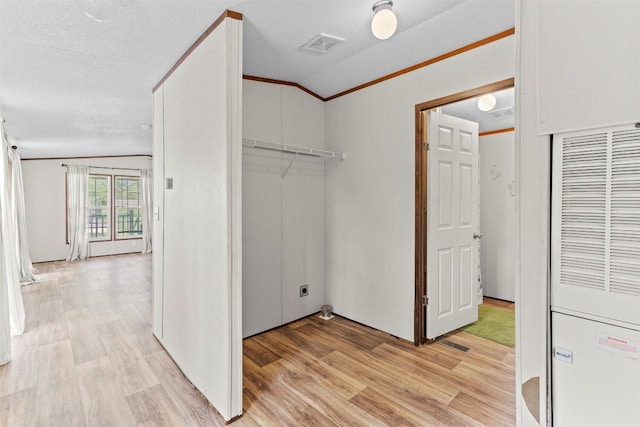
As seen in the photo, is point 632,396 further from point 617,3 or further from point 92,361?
A: point 92,361

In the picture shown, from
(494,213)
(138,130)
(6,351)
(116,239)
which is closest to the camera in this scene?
(6,351)

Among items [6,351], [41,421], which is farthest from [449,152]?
[6,351]

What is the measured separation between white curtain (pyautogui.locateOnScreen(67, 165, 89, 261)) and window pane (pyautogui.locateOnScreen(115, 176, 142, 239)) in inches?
25.4

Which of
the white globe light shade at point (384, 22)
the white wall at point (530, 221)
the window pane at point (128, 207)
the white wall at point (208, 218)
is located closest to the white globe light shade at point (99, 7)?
the white wall at point (208, 218)

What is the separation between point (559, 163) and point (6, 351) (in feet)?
12.4

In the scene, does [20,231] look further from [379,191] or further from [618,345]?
[618,345]

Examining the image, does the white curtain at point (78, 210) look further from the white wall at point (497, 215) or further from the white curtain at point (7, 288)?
the white wall at point (497, 215)

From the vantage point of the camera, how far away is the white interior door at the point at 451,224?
268 cm

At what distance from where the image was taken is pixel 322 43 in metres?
2.29

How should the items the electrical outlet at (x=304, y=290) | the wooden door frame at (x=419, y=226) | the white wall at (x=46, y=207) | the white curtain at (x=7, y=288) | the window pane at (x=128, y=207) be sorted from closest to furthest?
the white curtain at (x=7, y=288) → the wooden door frame at (x=419, y=226) → the electrical outlet at (x=304, y=290) → the white wall at (x=46, y=207) → the window pane at (x=128, y=207)

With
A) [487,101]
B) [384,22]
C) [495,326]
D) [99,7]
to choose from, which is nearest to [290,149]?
[384,22]

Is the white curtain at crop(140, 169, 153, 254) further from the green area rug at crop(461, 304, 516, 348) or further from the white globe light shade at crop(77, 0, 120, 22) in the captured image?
the green area rug at crop(461, 304, 516, 348)

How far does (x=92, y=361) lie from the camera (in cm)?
246

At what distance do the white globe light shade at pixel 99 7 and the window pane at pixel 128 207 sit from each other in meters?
7.12
